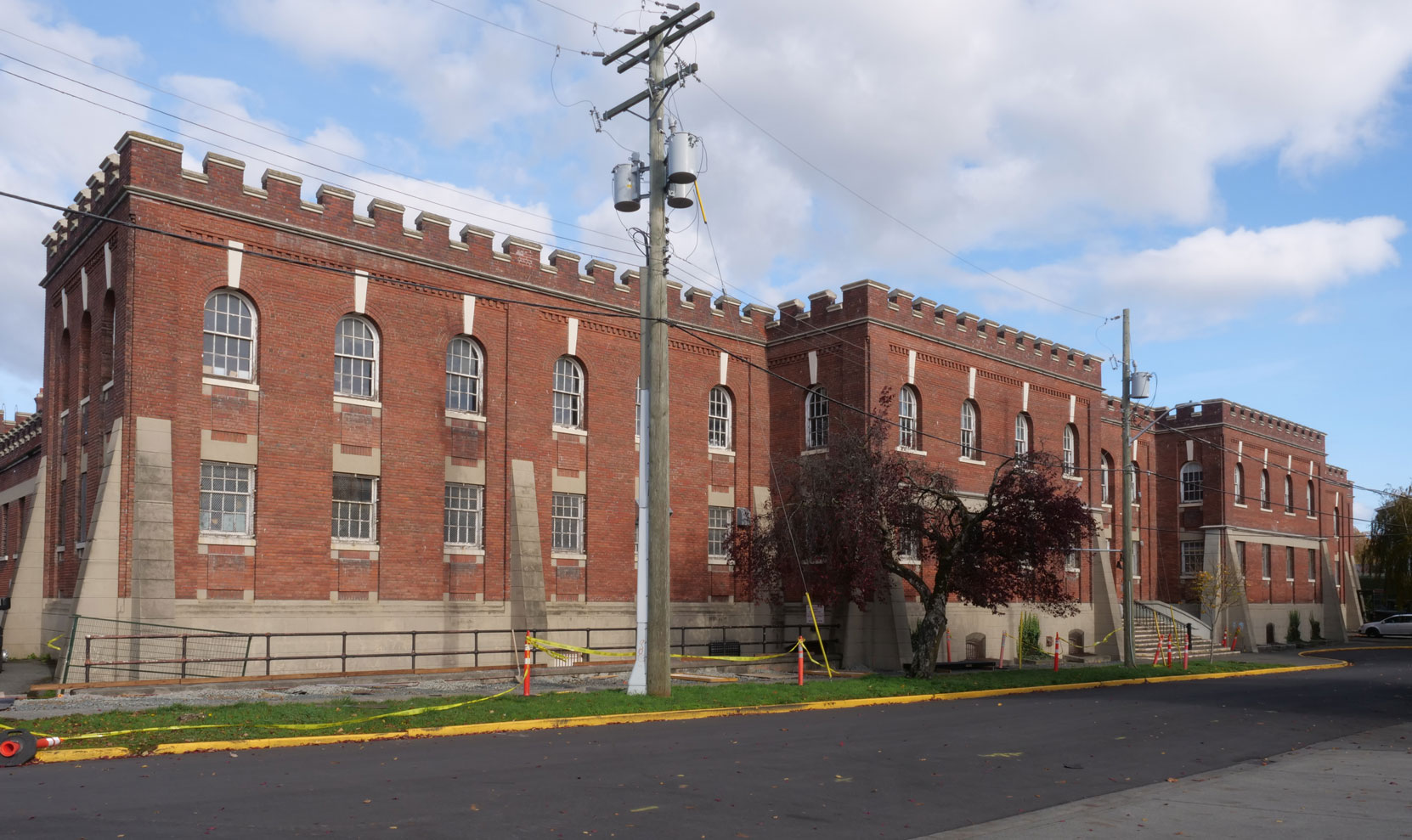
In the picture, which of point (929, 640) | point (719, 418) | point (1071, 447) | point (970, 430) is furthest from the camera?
point (1071, 447)

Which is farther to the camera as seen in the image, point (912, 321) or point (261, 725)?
point (912, 321)

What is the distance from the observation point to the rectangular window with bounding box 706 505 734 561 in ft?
106

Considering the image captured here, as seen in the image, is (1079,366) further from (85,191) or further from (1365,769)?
(85,191)

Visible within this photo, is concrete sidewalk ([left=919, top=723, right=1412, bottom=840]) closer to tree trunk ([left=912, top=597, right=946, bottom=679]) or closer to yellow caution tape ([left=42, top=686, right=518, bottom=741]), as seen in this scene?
yellow caution tape ([left=42, top=686, right=518, bottom=741])

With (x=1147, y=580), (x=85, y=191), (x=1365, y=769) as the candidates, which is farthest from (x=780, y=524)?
(x=1147, y=580)

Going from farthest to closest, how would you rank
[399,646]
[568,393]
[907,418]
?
[907,418]
[568,393]
[399,646]

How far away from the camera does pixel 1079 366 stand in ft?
137

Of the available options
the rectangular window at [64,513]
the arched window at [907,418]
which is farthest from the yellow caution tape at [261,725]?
the arched window at [907,418]

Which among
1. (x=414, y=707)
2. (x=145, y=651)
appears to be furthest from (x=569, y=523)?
(x=414, y=707)

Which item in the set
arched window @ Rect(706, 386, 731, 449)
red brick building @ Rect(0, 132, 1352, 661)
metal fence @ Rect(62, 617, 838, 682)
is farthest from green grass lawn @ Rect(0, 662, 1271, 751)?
arched window @ Rect(706, 386, 731, 449)

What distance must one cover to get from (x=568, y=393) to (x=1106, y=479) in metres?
24.6

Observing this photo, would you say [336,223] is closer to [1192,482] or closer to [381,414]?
[381,414]

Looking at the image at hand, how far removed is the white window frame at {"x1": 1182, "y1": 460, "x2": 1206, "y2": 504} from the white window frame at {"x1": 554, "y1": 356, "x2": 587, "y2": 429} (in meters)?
32.5

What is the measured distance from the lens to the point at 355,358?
25.2 m
